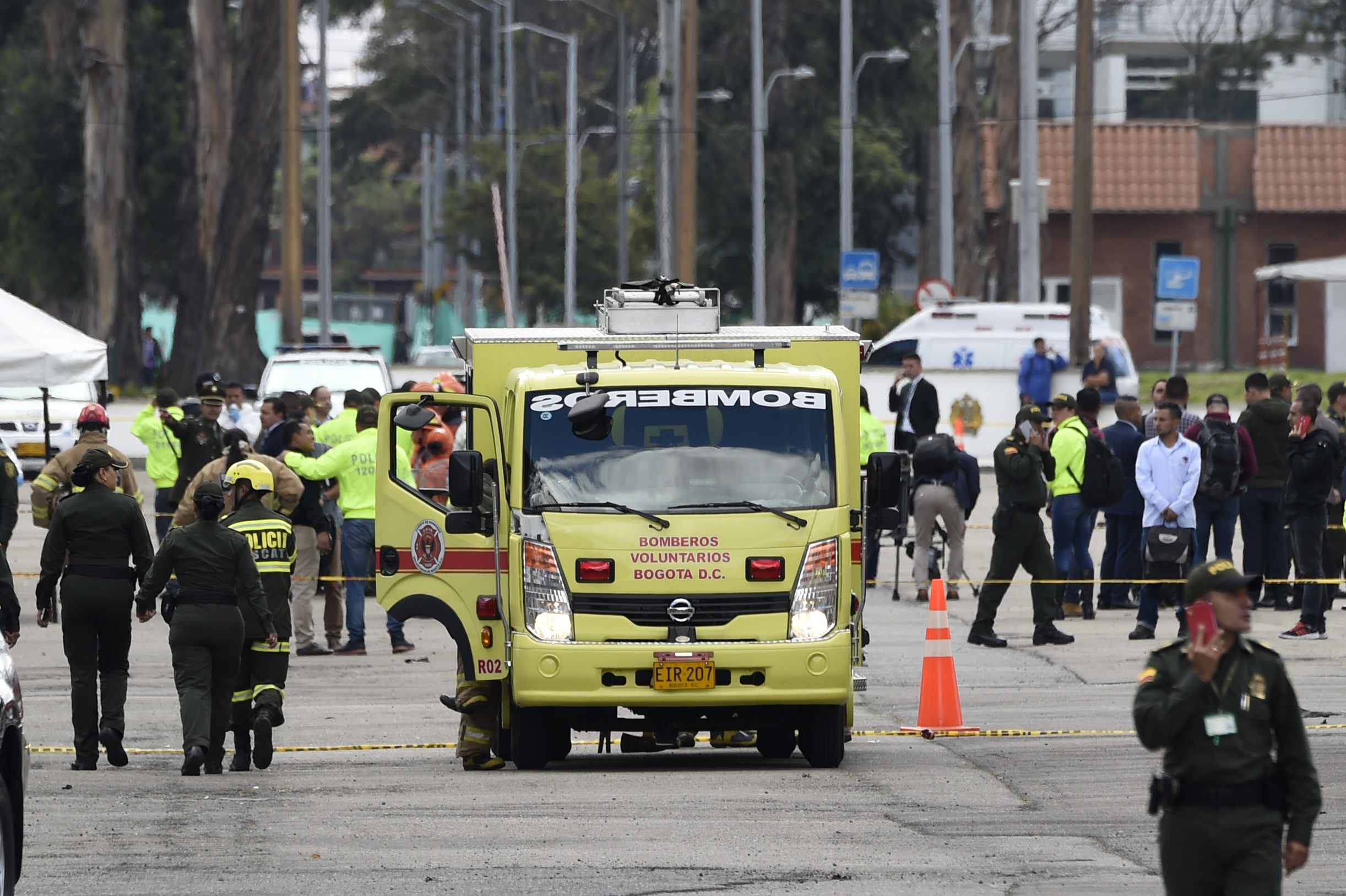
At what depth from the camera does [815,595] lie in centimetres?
1174

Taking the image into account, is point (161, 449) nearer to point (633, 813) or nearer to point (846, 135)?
point (633, 813)

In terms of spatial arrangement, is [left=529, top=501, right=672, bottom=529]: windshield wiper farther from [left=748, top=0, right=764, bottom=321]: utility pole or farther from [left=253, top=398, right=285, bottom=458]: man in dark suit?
[left=748, top=0, right=764, bottom=321]: utility pole

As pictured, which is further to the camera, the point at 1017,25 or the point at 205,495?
the point at 1017,25

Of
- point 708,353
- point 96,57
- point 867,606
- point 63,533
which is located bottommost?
point 867,606

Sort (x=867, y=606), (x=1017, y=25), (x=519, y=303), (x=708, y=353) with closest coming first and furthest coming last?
1. (x=708, y=353)
2. (x=867, y=606)
3. (x=1017, y=25)
4. (x=519, y=303)

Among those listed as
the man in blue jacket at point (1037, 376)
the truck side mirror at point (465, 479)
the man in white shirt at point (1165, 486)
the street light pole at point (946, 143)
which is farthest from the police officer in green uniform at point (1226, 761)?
the street light pole at point (946, 143)

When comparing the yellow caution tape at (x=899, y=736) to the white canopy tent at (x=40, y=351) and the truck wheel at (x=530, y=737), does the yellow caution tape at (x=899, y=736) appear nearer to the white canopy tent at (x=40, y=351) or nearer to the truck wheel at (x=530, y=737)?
the truck wheel at (x=530, y=737)

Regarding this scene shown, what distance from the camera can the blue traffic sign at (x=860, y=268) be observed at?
41344 mm

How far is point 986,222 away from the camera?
192 feet

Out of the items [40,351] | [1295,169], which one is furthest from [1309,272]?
[40,351]

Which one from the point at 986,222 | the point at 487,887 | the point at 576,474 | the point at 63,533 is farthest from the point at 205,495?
the point at 986,222

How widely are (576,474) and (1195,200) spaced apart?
48095mm

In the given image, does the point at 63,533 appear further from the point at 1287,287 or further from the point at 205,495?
the point at 1287,287

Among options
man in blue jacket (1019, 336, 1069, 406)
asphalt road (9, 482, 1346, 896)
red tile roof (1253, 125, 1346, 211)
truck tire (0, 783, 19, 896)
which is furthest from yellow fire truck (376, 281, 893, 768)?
red tile roof (1253, 125, 1346, 211)
